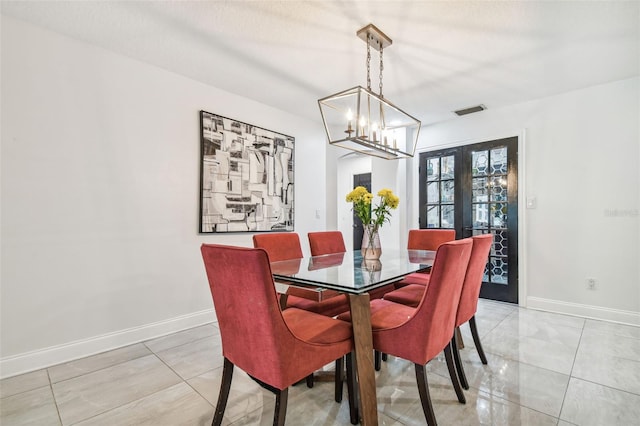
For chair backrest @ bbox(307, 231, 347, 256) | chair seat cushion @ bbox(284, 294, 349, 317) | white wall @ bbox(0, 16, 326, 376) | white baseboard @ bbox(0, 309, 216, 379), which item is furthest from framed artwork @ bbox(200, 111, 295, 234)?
chair seat cushion @ bbox(284, 294, 349, 317)

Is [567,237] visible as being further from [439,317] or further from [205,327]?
[205,327]

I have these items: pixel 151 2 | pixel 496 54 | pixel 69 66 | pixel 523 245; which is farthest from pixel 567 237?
pixel 69 66

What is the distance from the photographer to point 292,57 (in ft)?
8.38

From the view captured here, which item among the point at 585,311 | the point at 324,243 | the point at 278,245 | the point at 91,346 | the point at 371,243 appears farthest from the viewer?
the point at 585,311

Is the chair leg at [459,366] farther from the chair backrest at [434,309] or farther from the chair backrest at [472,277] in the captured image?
the chair backrest at [434,309]

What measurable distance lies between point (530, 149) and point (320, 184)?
2577 mm

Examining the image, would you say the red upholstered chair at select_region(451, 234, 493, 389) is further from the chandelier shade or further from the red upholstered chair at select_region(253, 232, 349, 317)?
the chandelier shade

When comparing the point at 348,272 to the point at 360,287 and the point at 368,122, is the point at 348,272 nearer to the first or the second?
the point at 360,287

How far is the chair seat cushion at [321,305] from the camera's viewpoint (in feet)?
6.31

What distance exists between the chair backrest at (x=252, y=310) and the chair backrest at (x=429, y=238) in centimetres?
216

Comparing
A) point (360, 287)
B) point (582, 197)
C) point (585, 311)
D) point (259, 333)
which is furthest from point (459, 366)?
point (582, 197)

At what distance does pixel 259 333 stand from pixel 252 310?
10 cm

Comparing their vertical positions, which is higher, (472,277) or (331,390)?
(472,277)

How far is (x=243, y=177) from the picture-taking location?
332 centimetres
